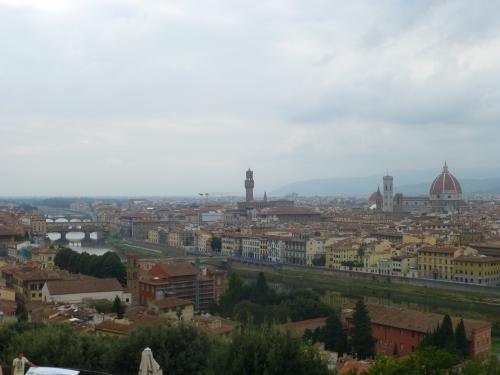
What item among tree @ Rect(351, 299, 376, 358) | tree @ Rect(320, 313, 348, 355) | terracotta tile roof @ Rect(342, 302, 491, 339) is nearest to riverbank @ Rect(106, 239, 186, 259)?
terracotta tile roof @ Rect(342, 302, 491, 339)

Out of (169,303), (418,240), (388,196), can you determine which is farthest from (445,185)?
(169,303)

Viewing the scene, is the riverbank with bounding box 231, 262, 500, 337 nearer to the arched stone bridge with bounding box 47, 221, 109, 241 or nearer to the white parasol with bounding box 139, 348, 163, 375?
the white parasol with bounding box 139, 348, 163, 375

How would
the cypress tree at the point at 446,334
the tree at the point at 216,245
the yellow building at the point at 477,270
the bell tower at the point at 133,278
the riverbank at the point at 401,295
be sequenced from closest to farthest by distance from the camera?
the cypress tree at the point at 446,334
the bell tower at the point at 133,278
the riverbank at the point at 401,295
the yellow building at the point at 477,270
the tree at the point at 216,245

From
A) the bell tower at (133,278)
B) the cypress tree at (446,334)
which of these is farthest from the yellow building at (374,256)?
the cypress tree at (446,334)

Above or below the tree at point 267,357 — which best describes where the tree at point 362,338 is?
below

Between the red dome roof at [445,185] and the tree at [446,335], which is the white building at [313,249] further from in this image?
the red dome roof at [445,185]

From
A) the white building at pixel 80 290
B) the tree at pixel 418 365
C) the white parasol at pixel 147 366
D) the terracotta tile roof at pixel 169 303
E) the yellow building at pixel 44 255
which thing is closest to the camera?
the white parasol at pixel 147 366

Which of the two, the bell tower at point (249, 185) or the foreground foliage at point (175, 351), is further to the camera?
the bell tower at point (249, 185)

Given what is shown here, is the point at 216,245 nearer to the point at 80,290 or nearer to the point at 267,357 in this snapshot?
the point at 80,290
